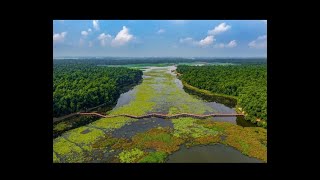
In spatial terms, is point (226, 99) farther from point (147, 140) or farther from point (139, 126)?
point (147, 140)

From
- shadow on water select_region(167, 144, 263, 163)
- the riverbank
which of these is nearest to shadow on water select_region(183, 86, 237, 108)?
the riverbank

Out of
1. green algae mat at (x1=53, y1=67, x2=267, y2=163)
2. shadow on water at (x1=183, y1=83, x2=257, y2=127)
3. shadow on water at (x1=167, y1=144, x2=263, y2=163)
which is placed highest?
shadow on water at (x1=183, y1=83, x2=257, y2=127)

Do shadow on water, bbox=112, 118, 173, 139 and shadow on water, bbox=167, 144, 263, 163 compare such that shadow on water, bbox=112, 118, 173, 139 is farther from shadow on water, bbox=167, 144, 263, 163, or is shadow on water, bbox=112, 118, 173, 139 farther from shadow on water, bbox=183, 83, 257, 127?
shadow on water, bbox=183, 83, 257, 127

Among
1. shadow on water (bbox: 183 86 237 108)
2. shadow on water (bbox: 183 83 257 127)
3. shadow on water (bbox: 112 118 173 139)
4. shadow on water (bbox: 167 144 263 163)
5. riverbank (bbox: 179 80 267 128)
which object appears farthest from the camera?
shadow on water (bbox: 183 86 237 108)

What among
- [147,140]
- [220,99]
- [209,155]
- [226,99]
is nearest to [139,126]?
[147,140]

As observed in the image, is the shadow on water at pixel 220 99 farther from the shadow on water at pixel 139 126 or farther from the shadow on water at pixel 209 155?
the shadow on water at pixel 209 155

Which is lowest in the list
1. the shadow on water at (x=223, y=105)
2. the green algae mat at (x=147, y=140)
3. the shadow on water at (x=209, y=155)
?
the shadow on water at (x=209, y=155)

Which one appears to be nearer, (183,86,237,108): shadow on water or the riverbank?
the riverbank

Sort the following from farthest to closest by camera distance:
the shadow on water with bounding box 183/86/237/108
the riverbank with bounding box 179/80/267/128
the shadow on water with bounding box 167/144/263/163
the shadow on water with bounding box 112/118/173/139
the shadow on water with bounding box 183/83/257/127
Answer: the shadow on water with bounding box 183/86/237/108 < the shadow on water with bounding box 183/83/257/127 < the riverbank with bounding box 179/80/267/128 < the shadow on water with bounding box 112/118/173/139 < the shadow on water with bounding box 167/144/263/163

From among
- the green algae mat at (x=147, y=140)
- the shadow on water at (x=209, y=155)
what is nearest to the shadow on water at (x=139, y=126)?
the green algae mat at (x=147, y=140)
